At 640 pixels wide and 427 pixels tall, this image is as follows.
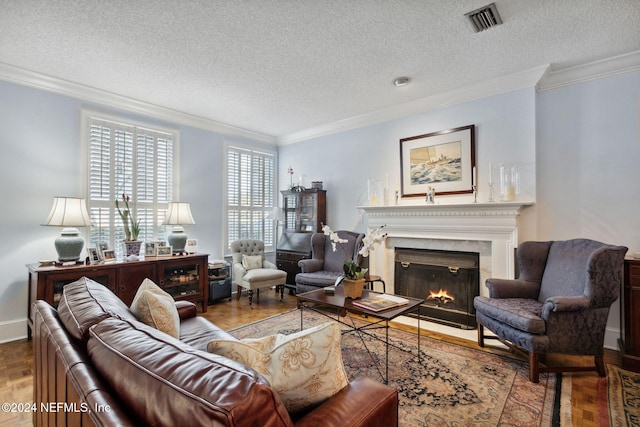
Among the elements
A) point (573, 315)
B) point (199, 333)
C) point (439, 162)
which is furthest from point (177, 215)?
point (573, 315)

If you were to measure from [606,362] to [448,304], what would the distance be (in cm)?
138

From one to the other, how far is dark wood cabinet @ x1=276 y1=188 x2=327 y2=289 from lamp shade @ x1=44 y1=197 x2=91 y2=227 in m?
2.69

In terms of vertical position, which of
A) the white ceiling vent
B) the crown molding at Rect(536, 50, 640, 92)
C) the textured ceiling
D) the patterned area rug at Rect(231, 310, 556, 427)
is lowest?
the patterned area rug at Rect(231, 310, 556, 427)

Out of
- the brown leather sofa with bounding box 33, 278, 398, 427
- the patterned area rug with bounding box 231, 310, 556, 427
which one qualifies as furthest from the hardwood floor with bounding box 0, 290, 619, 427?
the brown leather sofa with bounding box 33, 278, 398, 427

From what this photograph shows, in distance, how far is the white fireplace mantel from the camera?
10.5 ft

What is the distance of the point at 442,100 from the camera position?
3754 mm

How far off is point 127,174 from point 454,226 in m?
4.12

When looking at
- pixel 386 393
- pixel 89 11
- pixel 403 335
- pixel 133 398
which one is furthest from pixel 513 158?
pixel 89 11

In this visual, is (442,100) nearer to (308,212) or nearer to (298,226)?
(308,212)

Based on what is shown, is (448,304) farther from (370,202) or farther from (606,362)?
(370,202)

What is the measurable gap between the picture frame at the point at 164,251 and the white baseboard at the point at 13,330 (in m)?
1.38

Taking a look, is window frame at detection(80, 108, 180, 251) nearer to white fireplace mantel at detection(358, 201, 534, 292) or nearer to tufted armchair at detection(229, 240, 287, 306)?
tufted armchair at detection(229, 240, 287, 306)

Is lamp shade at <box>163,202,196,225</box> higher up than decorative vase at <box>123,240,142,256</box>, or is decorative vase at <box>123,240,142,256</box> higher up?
lamp shade at <box>163,202,196,225</box>

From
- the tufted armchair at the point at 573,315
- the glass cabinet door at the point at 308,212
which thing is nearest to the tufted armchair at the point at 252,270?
the glass cabinet door at the point at 308,212
